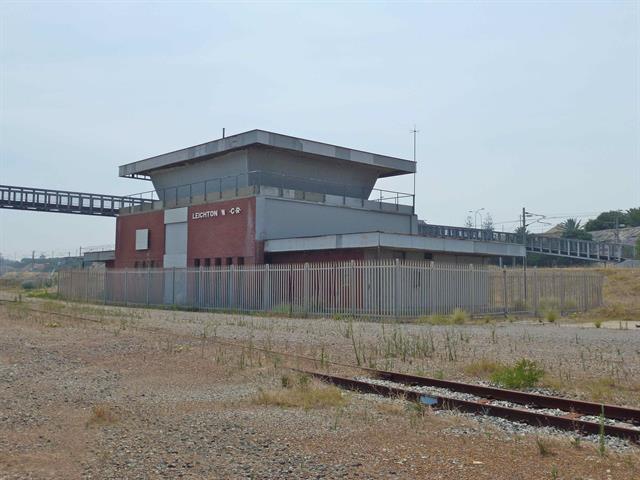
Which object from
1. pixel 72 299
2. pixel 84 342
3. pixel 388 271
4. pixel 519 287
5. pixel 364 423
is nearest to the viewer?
pixel 364 423

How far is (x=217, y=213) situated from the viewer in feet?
123

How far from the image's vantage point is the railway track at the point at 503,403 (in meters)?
8.34

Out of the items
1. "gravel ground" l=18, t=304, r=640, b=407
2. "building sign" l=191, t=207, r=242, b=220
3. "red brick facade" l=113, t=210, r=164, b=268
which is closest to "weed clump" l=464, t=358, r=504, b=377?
"gravel ground" l=18, t=304, r=640, b=407

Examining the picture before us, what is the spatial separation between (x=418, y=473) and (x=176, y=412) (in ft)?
13.5

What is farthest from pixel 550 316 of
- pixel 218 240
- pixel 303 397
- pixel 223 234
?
pixel 303 397

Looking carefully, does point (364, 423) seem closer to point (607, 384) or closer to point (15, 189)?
point (607, 384)

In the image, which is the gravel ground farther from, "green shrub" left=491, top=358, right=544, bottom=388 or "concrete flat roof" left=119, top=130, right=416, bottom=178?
"concrete flat roof" left=119, top=130, right=416, bottom=178

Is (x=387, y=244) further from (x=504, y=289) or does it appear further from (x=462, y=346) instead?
(x=462, y=346)

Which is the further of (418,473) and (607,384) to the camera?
(607,384)

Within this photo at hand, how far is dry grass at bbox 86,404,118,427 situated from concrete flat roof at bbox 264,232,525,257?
2094cm

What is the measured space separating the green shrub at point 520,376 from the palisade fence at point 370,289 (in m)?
14.2

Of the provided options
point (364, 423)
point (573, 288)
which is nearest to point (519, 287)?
point (573, 288)

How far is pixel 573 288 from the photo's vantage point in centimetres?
3447

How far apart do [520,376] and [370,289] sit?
15416 mm
